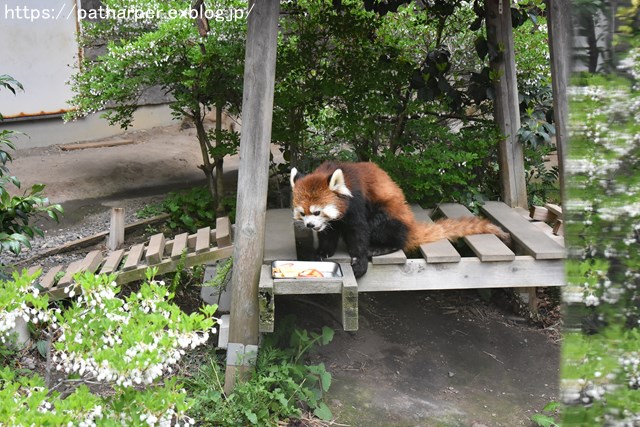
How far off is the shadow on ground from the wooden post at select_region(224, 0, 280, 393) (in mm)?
722

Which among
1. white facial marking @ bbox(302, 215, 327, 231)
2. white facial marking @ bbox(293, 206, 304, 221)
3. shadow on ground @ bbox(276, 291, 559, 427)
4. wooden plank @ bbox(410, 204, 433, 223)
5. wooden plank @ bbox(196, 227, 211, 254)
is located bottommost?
shadow on ground @ bbox(276, 291, 559, 427)

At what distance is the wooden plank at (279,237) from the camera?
4164 mm

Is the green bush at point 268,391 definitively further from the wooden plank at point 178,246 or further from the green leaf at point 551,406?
the green leaf at point 551,406

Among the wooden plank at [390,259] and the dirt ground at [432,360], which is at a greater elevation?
the wooden plank at [390,259]

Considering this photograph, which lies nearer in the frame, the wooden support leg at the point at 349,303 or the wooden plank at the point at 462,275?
the wooden support leg at the point at 349,303

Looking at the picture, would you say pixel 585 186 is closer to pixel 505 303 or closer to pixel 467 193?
pixel 467 193

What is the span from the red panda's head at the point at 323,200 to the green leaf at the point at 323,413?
3.60 ft

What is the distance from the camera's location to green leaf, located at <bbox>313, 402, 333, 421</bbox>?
12.8 feet

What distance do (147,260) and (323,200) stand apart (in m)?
1.56

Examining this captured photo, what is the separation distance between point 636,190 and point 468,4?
18.7ft

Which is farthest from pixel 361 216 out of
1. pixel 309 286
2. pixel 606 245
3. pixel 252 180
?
pixel 606 245

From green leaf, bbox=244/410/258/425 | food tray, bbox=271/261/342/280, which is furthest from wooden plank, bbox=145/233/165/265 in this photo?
green leaf, bbox=244/410/258/425

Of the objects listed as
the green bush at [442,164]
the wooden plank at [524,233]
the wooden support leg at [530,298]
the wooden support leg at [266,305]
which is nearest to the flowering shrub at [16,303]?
the wooden support leg at [266,305]

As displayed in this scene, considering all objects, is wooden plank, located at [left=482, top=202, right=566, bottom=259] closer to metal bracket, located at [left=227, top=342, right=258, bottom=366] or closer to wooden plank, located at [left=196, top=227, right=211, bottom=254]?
metal bracket, located at [left=227, top=342, right=258, bottom=366]
